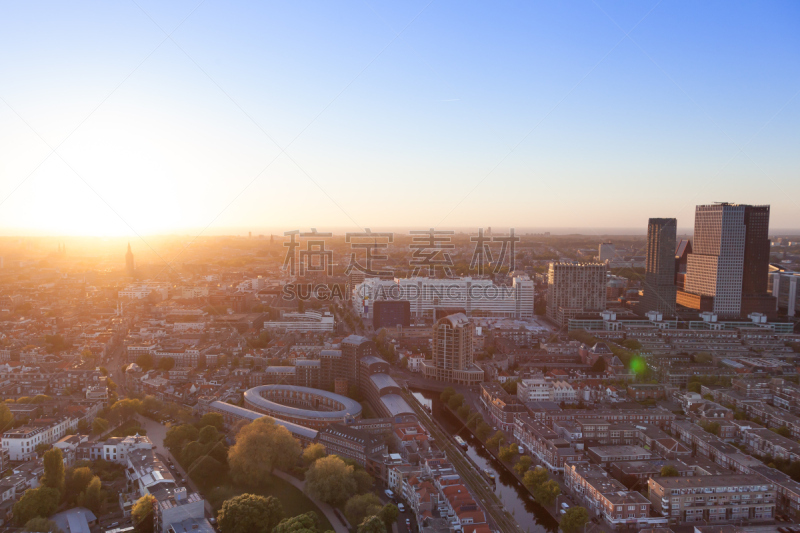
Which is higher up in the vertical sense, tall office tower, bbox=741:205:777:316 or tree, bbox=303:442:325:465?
tall office tower, bbox=741:205:777:316

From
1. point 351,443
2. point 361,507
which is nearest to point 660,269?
point 351,443

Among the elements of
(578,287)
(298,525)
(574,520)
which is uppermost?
(578,287)

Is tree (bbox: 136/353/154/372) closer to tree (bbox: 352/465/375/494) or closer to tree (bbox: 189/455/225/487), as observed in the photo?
tree (bbox: 189/455/225/487)

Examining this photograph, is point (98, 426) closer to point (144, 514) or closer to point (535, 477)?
point (144, 514)

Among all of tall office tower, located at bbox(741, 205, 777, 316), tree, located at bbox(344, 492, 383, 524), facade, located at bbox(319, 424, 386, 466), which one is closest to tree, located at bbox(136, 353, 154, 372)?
facade, located at bbox(319, 424, 386, 466)

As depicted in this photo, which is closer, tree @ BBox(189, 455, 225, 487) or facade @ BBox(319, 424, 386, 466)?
tree @ BBox(189, 455, 225, 487)

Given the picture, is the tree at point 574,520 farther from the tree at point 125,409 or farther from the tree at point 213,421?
the tree at point 125,409

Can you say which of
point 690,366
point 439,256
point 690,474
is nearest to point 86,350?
point 690,474
